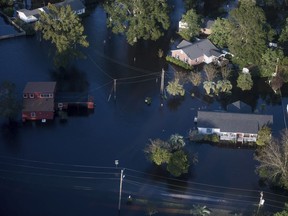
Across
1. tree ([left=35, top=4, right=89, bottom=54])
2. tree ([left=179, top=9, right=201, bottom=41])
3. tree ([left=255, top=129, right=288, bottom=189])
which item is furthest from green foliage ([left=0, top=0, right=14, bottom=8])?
tree ([left=255, top=129, right=288, bottom=189])

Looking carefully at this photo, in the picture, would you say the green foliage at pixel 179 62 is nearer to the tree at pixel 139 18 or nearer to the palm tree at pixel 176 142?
the tree at pixel 139 18

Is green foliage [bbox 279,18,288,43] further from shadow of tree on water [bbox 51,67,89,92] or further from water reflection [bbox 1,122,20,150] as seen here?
water reflection [bbox 1,122,20,150]

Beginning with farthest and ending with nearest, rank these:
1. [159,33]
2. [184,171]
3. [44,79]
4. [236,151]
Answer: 1. [159,33]
2. [44,79]
3. [236,151]
4. [184,171]

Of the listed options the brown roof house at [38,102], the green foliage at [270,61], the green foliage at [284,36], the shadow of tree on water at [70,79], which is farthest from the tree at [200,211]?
the green foliage at [284,36]

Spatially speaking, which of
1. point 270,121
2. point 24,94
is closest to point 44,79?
point 24,94

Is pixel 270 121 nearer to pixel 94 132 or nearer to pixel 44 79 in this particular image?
pixel 94 132

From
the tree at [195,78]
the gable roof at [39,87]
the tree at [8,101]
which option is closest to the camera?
the tree at [8,101]

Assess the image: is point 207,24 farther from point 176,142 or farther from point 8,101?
point 8,101
